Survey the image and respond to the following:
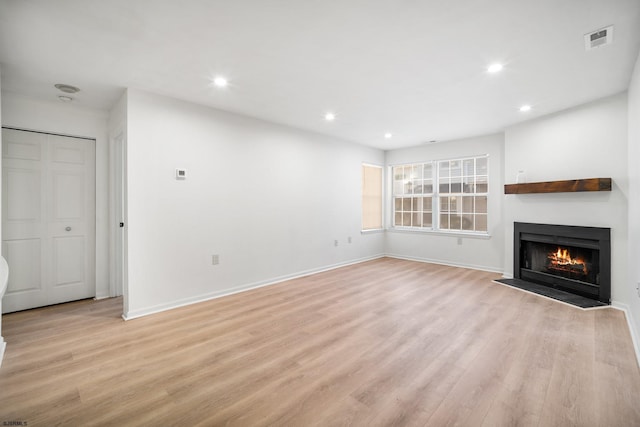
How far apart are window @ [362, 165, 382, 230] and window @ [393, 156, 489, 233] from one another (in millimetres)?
391

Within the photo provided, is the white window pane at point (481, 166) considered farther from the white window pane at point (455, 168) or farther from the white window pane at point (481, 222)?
the white window pane at point (481, 222)

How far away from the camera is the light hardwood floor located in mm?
1775

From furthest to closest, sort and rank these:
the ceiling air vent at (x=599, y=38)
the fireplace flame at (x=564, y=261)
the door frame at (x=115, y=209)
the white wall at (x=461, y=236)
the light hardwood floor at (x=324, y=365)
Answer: the white wall at (x=461, y=236)
the fireplace flame at (x=564, y=261)
the door frame at (x=115, y=209)
the ceiling air vent at (x=599, y=38)
the light hardwood floor at (x=324, y=365)

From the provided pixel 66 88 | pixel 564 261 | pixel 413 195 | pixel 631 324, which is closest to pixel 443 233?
pixel 413 195

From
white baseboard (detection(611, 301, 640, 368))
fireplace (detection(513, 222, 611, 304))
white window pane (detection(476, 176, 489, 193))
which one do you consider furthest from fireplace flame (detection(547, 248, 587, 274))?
white window pane (detection(476, 176, 489, 193))

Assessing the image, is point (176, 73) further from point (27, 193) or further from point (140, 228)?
point (27, 193)

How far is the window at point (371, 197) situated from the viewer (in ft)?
21.7

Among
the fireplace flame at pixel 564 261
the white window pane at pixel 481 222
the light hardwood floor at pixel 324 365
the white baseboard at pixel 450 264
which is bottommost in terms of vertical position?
the light hardwood floor at pixel 324 365

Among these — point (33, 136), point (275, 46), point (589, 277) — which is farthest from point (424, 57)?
point (33, 136)

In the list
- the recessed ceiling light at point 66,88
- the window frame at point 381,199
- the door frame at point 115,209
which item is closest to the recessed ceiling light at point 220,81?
the recessed ceiling light at point 66,88

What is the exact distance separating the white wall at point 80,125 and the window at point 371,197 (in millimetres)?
4764

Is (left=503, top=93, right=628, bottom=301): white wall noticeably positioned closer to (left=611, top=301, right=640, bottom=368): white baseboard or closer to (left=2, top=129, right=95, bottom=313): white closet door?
(left=611, top=301, right=640, bottom=368): white baseboard

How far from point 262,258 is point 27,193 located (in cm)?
304

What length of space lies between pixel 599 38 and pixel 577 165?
7.53ft
